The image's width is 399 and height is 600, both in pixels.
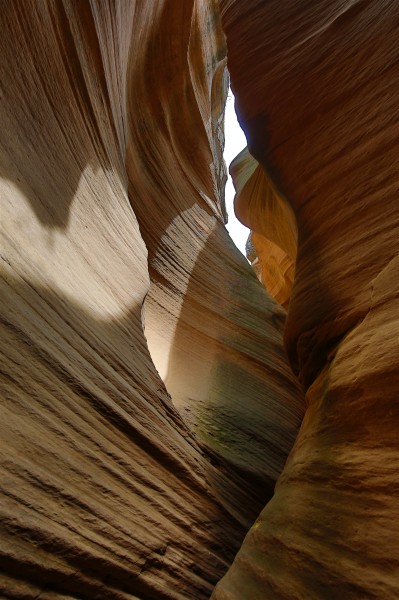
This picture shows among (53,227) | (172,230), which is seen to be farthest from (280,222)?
(53,227)

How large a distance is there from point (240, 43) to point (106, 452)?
15.7ft

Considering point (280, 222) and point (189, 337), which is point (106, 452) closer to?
point (189, 337)

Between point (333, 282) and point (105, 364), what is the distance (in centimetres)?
143

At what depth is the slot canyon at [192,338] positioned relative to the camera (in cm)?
169

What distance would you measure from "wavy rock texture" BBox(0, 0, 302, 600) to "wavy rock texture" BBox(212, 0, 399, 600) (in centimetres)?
45

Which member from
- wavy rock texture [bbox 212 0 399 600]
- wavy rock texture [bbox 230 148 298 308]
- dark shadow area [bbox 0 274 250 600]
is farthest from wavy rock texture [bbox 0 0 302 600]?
wavy rock texture [bbox 230 148 298 308]

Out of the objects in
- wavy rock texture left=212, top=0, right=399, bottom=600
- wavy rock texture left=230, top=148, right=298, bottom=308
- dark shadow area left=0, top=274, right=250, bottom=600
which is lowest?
dark shadow area left=0, top=274, right=250, bottom=600

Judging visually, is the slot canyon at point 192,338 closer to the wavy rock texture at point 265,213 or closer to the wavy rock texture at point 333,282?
the wavy rock texture at point 333,282

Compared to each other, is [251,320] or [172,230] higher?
[172,230]

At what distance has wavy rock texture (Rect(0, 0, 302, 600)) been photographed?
65.6 inches

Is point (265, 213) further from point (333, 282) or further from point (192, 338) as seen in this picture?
point (333, 282)

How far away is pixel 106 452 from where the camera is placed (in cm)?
194

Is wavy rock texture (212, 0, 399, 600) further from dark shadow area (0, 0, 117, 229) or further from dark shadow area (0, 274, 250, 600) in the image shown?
dark shadow area (0, 0, 117, 229)

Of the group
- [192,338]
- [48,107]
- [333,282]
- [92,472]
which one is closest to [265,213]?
[192,338]
